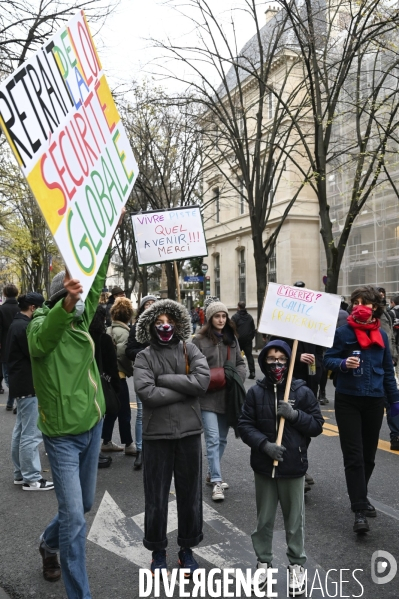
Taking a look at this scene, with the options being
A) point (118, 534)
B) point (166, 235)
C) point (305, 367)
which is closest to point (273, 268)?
point (166, 235)

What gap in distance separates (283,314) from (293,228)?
95.5ft

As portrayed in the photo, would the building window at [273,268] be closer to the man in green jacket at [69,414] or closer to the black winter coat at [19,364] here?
the black winter coat at [19,364]

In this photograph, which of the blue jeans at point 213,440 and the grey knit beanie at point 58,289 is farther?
the blue jeans at point 213,440

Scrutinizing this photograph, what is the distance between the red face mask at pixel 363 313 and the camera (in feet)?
16.0

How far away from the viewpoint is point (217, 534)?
465 cm

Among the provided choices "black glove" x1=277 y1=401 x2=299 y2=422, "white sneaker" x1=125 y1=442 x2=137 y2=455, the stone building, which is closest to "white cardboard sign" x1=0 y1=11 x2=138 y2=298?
"black glove" x1=277 y1=401 x2=299 y2=422

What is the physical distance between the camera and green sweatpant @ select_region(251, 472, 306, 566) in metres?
3.73

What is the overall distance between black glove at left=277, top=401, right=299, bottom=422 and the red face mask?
135 cm

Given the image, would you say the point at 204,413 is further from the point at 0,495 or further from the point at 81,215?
the point at 81,215

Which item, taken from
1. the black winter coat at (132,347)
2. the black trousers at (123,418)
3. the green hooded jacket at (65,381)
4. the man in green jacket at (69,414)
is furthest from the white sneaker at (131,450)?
the green hooded jacket at (65,381)

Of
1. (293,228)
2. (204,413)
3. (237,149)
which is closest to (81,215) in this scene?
(204,413)

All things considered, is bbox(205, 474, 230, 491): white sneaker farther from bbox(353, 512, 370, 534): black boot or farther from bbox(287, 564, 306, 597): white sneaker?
bbox(287, 564, 306, 597): white sneaker

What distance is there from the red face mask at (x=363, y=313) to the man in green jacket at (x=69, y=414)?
232 cm

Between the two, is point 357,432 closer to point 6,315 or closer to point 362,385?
point 362,385
